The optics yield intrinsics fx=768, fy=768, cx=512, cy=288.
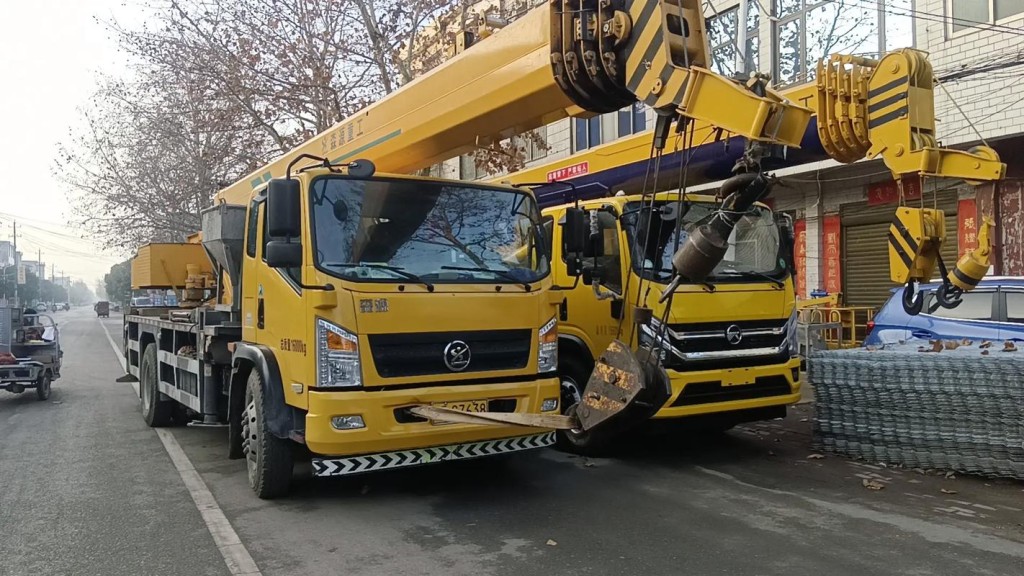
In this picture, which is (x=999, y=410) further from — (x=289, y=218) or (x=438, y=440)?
(x=289, y=218)

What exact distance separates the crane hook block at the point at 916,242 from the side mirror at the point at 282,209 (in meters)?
4.03

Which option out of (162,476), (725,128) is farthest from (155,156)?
(725,128)

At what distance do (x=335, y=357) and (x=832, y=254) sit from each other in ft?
42.6

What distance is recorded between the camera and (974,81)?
11.6 meters

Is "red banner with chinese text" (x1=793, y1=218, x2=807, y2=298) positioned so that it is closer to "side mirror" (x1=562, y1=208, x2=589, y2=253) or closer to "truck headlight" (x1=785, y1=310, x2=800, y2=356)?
"truck headlight" (x1=785, y1=310, x2=800, y2=356)

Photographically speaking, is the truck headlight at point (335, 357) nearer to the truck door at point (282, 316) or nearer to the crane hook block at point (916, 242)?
the truck door at point (282, 316)

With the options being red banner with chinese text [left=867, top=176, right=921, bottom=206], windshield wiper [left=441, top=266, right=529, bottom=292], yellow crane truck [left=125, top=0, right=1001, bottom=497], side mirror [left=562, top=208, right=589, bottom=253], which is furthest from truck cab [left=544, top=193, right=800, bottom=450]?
red banner with chinese text [left=867, top=176, right=921, bottom=206]

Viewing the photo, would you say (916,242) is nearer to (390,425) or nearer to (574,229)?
(574,229)

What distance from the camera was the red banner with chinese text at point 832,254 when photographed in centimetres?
1547

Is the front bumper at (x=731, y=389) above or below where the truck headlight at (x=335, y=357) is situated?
below

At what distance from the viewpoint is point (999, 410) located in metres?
6.21

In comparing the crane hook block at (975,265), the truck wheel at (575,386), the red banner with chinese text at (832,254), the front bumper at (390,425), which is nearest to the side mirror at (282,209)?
the front bumper at (390,425)

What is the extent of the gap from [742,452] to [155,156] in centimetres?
2421

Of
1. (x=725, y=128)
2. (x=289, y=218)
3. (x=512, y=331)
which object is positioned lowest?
(x=512, y=331)
